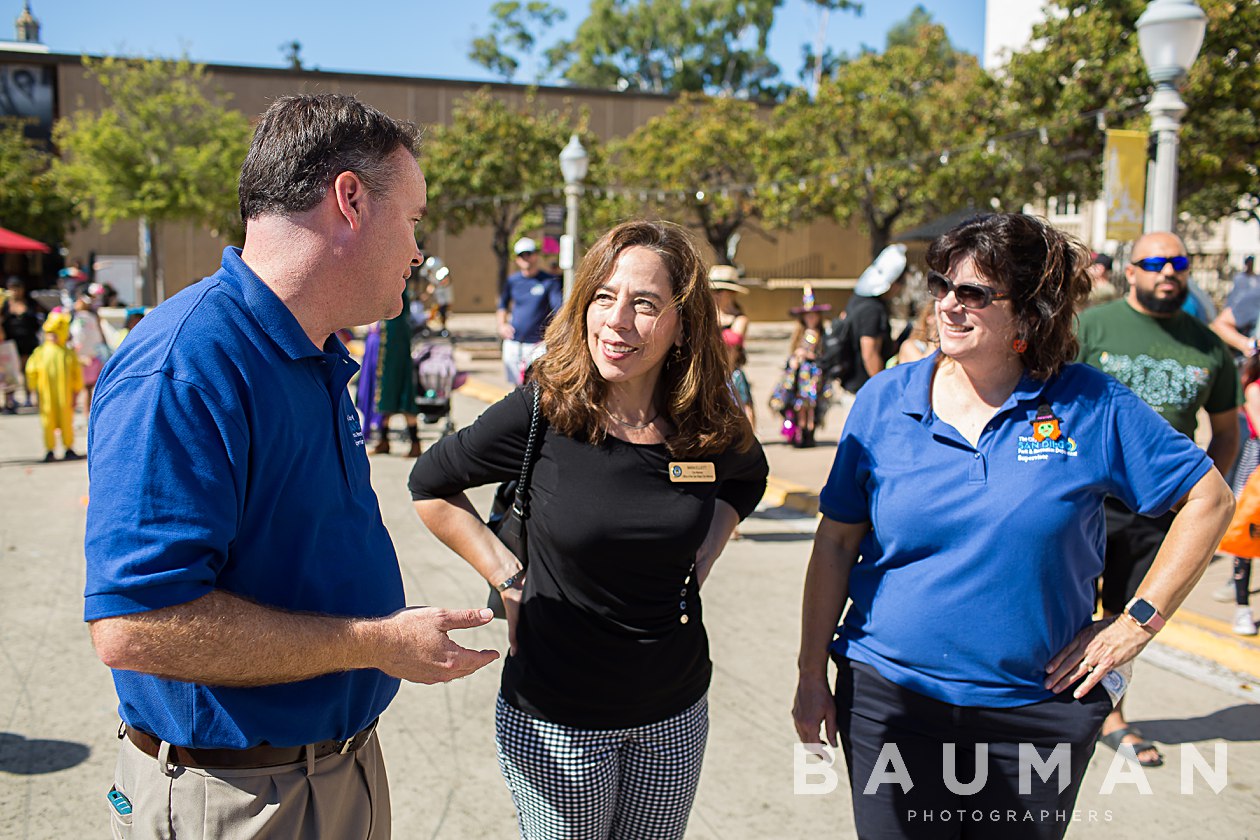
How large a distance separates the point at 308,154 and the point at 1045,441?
1.71 m

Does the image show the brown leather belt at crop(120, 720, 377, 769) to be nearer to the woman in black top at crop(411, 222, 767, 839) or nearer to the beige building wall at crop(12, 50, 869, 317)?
the woman in black top at crop(411, 222, 767, 839)

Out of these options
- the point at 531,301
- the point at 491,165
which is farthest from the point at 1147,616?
the point at 491,165

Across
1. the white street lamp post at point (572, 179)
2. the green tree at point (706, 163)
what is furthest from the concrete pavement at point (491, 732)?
the green tree at point (706, 163)

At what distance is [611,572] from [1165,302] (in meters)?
3.01

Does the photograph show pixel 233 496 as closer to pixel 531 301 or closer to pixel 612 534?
pixel 612 534

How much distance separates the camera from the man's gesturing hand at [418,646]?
171 centimetres

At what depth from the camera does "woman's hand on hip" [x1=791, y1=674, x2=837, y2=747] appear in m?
2.60

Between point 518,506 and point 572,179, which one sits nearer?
point 518,506

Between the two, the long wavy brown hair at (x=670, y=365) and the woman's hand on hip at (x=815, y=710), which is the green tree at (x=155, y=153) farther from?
the woman's hand on hip at (x=815, y=710)

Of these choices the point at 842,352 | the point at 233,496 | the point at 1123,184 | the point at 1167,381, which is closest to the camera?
the point at 233,496

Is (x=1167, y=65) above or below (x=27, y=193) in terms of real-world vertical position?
below

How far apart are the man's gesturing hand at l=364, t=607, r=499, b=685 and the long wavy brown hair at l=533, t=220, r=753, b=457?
2.59ft

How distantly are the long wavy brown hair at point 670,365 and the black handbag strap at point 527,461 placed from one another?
2 cm

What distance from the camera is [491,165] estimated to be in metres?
24.2
